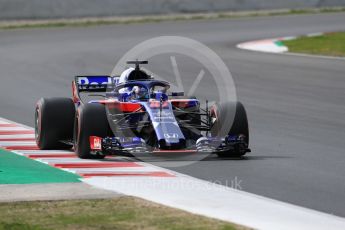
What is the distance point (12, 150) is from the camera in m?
12.9

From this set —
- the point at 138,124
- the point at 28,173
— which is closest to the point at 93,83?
the point at 138,124

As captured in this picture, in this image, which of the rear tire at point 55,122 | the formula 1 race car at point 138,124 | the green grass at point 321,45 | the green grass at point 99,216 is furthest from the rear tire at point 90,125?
the green grass at point 321,45

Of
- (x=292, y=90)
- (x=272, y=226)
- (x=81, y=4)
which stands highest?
(x=81, y=4)

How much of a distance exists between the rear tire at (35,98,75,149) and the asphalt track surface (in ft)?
6.32

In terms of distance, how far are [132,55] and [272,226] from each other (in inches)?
800

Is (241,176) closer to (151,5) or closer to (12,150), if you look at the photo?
(12,150)

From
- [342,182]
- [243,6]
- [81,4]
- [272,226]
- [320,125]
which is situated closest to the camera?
[272,226]

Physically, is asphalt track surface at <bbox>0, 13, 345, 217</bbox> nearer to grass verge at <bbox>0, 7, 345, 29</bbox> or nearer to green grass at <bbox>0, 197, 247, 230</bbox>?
green grass at <bbox>0, 197, 247, 230</bbox>

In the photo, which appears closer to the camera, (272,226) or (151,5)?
(272,226)

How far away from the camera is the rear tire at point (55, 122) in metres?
12.8

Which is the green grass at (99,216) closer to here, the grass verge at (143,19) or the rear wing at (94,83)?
the rear wing at (94,83)

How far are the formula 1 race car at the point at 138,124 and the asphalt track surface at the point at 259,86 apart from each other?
29 cm

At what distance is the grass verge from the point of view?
38438 millimetres

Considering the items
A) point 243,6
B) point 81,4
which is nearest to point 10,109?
point 81,4
